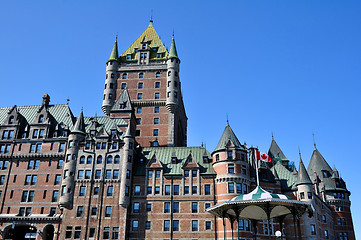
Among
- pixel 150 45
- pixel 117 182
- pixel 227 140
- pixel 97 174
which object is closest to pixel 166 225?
pixel 117 182

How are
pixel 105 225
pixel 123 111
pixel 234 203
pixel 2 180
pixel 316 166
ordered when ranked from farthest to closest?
pixel 316 166, pixel 123 111, pixel 2 180, pixel 105 225, pixel 234 203

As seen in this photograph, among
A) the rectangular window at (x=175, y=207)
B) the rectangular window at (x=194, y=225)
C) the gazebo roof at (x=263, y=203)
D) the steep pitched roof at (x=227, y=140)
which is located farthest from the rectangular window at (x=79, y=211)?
the gazebo roof at (x=263, y=203)

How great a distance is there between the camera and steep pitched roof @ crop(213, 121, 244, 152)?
68494 millimetres

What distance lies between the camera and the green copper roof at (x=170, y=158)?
68625 millimetres

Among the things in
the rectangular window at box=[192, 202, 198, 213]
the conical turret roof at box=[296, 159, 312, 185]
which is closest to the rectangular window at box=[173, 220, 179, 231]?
the rectangular window at box=[192, 202, 198, 213]

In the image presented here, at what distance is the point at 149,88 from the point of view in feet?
295

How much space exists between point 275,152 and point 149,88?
4214cm

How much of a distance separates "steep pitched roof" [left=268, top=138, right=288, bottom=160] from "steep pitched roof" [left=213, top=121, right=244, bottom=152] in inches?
1366

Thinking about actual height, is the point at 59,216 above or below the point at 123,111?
below

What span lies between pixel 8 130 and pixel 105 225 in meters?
30.5

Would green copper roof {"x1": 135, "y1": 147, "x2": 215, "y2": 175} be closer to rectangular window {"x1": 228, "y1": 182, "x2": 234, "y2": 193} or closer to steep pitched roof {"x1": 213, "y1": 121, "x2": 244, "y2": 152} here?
steep pitched roof {"x1": 213, "y1": 121, "x2": 244, "y2": 152}

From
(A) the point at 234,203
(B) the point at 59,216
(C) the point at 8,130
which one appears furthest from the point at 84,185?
(A) the point at 234,203

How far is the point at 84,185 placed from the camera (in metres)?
66.3

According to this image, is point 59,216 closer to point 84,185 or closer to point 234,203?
point 84,185
